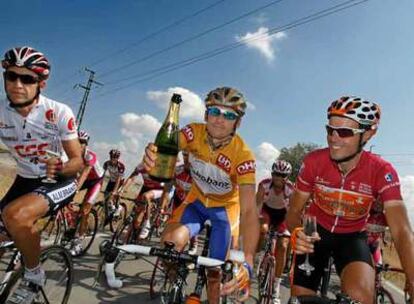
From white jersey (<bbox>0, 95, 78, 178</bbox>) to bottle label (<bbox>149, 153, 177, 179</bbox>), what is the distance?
1104 mm

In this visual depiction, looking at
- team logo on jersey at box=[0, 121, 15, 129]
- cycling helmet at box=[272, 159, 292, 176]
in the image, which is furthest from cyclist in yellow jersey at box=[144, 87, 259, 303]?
cycling helmet at box=[272, 159, 292, 176]

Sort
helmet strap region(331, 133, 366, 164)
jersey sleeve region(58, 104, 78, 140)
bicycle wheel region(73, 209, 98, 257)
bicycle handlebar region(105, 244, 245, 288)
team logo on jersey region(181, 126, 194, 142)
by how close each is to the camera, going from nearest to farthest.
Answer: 1. bicycle handlebar region(105, 244, 245, 288)
2. helmet strap region(331, 133, 366, 164)
3. jersey sleeve region(58, 104, 78, 140)
4. team logo on jersey region(181, 126, 194, 142)
5. bicycle wheel region(73, 209, 98, 257)

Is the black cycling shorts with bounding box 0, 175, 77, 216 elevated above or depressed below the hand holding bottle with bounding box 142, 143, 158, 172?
below

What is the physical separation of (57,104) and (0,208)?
48.1 inches

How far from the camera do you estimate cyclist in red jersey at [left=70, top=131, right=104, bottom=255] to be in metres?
8.24

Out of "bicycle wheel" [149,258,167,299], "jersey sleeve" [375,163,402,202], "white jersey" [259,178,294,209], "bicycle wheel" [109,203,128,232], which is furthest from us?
"bicycle wheel" [109,203,128,232]

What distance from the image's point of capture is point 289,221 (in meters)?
3.89

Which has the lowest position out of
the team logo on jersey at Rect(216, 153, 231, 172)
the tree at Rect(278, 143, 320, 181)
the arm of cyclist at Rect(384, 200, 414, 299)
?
the arm of cyclist at Rect(384, 200, 414, 299)

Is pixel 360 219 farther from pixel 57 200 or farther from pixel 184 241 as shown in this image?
pixel 57 200

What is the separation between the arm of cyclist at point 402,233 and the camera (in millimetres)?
2977

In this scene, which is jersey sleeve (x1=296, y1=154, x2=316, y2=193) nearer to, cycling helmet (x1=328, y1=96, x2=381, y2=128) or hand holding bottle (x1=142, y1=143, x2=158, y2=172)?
cycling helmet (x1=328, y1=96, x2=381, y2=128)

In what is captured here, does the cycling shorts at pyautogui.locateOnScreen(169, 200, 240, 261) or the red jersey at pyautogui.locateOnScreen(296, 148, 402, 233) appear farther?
the cycling shorts at pyautogui.locateOnScreen(169, 200, 240, 261)

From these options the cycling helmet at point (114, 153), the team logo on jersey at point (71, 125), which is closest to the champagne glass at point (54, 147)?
the team logo on jersey at point (71, 125)

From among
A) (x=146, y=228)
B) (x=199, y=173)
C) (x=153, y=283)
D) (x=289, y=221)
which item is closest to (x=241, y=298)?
(x=289, y=221)
